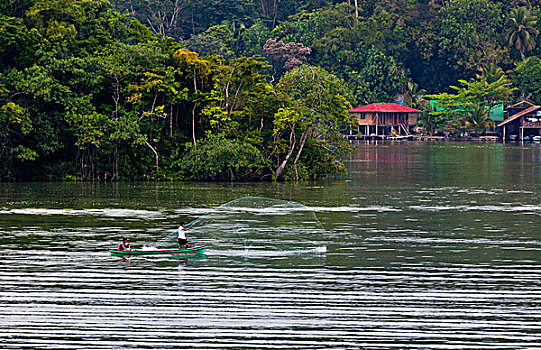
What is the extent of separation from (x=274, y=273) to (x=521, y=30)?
114m

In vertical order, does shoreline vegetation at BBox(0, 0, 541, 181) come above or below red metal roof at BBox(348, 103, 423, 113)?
below

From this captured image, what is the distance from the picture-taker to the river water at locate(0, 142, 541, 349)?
17.2 meters

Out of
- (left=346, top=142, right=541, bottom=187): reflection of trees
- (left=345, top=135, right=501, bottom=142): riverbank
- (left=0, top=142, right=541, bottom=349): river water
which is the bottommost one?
(left=0, top=142, right=541, bottom=349): river water

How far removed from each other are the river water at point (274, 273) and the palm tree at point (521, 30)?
90.4 meters

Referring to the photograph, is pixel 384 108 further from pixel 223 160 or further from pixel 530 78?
pixel 223 160

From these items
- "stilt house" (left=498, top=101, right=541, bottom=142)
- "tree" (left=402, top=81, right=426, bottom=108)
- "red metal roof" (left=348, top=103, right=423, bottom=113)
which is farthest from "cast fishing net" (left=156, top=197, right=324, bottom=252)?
"tree" (left=402, top=81, right=426, bottom=108)

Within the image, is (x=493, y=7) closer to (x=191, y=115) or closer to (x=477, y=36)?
(x=477, y=36)

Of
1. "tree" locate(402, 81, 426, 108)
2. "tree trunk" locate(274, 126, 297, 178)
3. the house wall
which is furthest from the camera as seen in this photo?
"tree" locate(402, 81, 426, 108)

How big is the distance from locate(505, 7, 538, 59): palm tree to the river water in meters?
90.4

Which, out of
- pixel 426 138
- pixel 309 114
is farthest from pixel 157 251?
pixel 426 138

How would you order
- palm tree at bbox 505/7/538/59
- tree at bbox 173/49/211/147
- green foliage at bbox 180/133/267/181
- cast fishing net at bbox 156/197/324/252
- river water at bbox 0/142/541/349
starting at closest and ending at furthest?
river water at bbox 0/142/541/349, cast fishing net at bbox 156/197/324/252, green foliage at bbox 180/133/267/181, tree at bbox 173/49/211/147, palm tree at bbox 505/7/538/59

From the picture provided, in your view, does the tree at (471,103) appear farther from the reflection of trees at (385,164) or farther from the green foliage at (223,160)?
the green foliage at (223,160)

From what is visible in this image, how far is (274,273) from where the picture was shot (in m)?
23.2

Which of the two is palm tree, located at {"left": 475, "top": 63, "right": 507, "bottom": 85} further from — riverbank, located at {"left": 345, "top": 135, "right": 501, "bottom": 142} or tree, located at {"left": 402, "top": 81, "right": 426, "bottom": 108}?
tree, located at {"left": 402, "top": 81, "right": 426, "bottom": 108}
